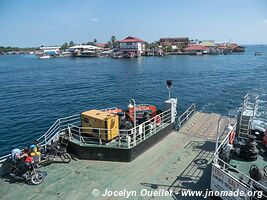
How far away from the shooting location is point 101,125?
536 inches

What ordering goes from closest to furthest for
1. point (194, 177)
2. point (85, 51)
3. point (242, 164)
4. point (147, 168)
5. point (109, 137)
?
point (242, 164), point (194, 177), point (147, 168), point (109, 137), point (85, 51)

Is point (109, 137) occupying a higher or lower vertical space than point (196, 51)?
lower

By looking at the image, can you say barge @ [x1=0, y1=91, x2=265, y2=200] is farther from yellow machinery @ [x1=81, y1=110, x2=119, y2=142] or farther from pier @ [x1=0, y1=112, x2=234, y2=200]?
yellow machinery @ [x1=81, y1=110, x2=119, y2=142]

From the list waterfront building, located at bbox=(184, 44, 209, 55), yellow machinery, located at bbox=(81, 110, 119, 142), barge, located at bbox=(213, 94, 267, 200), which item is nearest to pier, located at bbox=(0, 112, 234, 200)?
barge, located at bbox=(213, 94, 267, 200)

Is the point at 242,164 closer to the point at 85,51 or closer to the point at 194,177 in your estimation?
the point at 194,177

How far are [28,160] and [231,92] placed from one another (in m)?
45.9

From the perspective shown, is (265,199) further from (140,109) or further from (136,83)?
(136,83)

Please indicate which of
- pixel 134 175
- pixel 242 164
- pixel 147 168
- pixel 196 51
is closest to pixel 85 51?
pixel 196 51

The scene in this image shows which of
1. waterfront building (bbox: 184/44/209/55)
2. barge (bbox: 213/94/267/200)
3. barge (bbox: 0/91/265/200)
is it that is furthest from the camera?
waterfront building (bbox: 184/44/209/55)

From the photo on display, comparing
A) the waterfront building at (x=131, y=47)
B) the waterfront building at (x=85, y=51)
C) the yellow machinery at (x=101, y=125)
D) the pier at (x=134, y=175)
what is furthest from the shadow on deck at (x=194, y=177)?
the waterfront building at (x=85, y=51)

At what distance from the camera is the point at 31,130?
28719 millimetres

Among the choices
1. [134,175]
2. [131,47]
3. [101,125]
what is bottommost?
[134,175]

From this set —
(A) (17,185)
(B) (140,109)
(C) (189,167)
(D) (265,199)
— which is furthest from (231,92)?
(A) (17,185)

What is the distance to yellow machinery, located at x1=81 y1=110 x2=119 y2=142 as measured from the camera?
44.1 ft
